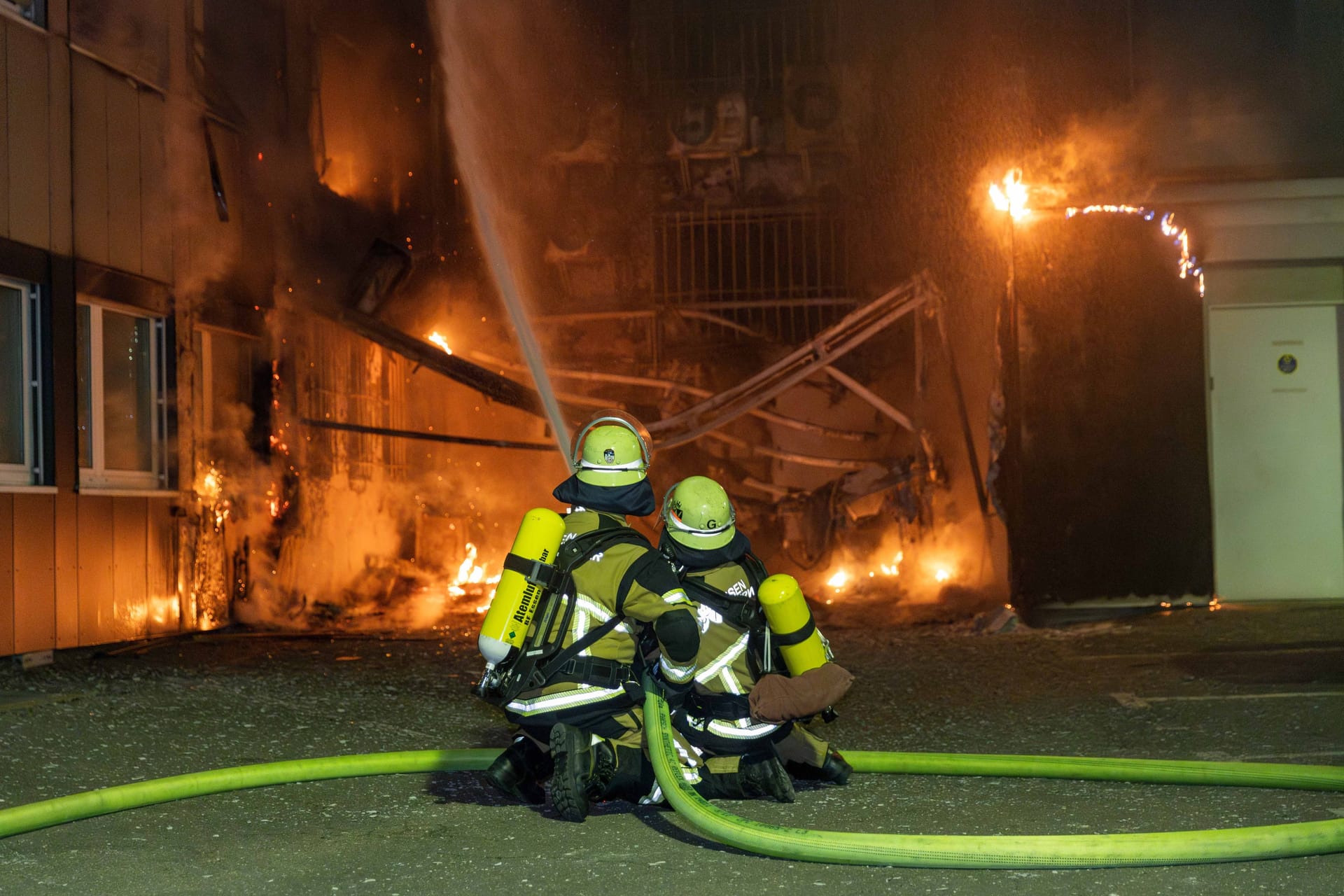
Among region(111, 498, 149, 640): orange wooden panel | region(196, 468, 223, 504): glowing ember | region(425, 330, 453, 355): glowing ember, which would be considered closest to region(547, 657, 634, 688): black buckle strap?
region(111, 498, 149, 640): orange wooden panel

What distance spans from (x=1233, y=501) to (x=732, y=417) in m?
3.92

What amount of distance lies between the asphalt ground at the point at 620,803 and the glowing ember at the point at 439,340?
468cm

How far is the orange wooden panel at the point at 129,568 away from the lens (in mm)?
9133

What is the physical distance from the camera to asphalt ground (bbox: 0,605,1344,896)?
3.62 m

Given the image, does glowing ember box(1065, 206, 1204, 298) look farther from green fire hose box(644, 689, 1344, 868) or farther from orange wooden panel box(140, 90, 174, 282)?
orange wooden panel box(140, 90, 174, 282)

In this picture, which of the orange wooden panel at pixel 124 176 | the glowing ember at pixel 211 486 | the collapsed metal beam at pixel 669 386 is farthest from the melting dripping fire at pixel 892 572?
the orange wooden panel at pixel 124 176

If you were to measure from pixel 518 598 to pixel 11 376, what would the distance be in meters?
5.55

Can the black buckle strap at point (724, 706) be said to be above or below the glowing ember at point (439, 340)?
below

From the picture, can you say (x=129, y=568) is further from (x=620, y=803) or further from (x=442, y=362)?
(x=620, y=803)

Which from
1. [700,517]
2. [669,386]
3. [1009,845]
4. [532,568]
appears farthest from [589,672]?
[669,386]

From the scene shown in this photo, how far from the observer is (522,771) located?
15.0 ft

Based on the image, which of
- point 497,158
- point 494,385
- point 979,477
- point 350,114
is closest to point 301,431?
point 494,385

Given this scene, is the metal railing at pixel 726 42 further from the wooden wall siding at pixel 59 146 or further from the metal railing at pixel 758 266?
the wooden wall siding at pixel 59 146

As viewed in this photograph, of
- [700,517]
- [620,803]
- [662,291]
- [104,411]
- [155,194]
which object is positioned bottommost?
[620,803]
